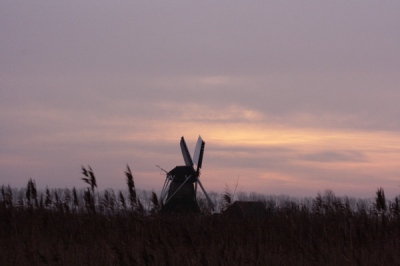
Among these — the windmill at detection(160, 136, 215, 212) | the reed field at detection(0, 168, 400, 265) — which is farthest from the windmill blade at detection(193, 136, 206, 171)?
the reed field at detection(0, 168, 400, 265)

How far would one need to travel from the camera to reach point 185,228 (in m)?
11.8

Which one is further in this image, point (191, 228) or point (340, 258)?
point (191, 228)

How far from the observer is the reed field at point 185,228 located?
32.8 feet

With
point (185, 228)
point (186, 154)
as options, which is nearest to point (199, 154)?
point (186, 154)

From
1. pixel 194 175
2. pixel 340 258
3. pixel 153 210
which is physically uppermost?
pixel 194 175

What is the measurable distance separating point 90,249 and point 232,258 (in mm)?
3513

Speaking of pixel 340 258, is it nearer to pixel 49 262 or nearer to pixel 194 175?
pixel 49 262

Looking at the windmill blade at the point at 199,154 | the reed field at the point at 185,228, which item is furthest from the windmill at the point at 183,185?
the reed field at the point at 185,228

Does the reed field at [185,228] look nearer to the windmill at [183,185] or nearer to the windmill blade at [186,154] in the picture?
the windmill at [183,185]

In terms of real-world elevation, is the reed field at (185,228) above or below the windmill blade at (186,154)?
below

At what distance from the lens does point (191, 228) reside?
12500 millimetres

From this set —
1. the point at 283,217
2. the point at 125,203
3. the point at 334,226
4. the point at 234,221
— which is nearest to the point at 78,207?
the point at 125,203

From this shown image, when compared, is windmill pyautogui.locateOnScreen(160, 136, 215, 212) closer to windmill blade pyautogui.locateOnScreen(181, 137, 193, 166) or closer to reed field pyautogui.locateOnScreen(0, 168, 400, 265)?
windmill blade pyautogui.locateOnScreen(181, 137, 193, 166)

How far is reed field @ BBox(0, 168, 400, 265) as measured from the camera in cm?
998
